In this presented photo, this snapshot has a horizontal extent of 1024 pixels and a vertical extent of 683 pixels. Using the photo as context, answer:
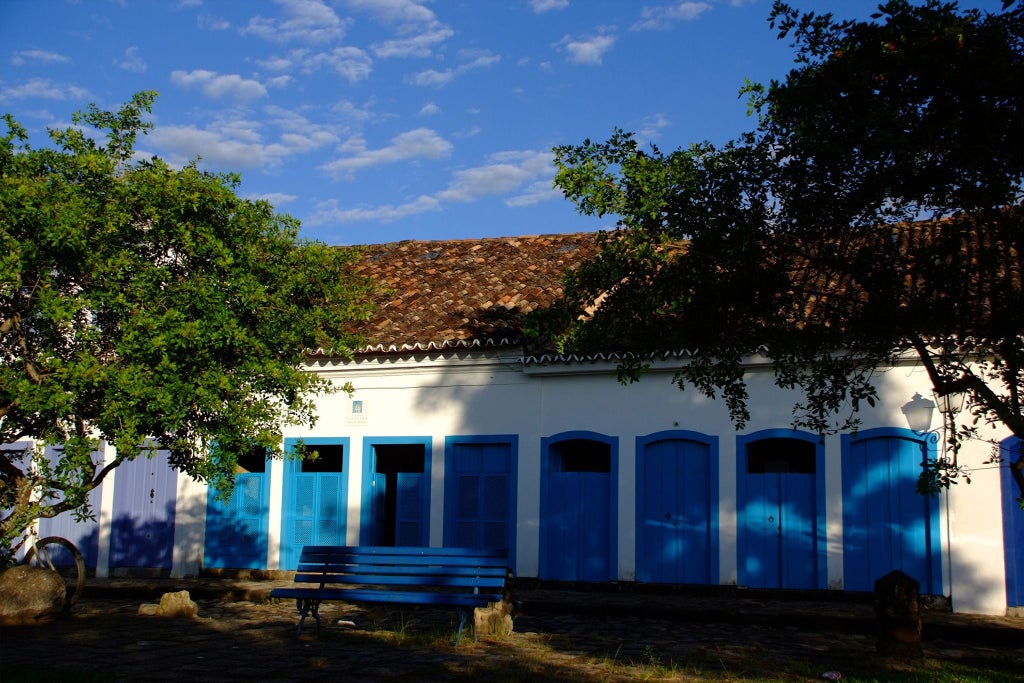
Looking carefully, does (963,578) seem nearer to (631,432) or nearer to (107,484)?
(631,432)

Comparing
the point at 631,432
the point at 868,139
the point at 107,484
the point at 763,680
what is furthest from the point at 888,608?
the point at 107,484

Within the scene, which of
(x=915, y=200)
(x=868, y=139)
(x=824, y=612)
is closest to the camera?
(x=868, y=139)

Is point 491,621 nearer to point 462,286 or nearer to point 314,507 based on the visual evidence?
point 314,507

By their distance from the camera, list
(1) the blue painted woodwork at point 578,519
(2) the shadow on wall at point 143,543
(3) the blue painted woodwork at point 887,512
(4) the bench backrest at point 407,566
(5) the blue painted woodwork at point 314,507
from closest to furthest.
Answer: (4) the bench backrest at point 407,566 → (3) the blue painted woodwork at point 887,512 → (1) the blue painted woodwork at point 578,519 → (5) the blue painted woodwork at point 314,507 → (2) the shadow on wall at point 143,543

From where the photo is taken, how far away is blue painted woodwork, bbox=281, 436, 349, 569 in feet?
56.2

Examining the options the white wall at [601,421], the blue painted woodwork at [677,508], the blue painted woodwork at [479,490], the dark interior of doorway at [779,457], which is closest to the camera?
the white wall at [601,421]

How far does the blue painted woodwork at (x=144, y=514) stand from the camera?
58.7 ft

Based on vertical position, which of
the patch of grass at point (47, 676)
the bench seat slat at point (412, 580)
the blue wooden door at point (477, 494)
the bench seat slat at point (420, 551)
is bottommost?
the patch of grass at point (47, 676)

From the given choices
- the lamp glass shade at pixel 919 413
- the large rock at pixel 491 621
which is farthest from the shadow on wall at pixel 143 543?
the lamp glass shade at pixel 919 413

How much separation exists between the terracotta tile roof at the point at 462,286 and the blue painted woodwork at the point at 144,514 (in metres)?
4.24

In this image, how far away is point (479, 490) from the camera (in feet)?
54.2

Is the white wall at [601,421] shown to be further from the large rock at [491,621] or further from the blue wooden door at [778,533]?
the large rock at [491,621]

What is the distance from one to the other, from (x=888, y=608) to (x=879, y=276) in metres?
3.06

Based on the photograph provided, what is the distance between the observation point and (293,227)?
11.4 m
